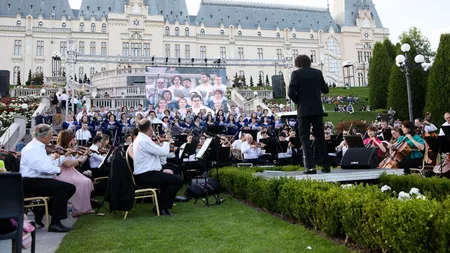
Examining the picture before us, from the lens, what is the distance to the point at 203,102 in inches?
1005

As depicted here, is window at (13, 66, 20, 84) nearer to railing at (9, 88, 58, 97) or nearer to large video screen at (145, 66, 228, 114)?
railing at (9, 88, 58, 97)

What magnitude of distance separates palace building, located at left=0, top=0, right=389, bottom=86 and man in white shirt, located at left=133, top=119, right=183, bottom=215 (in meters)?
45.1

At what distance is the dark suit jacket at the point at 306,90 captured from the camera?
6.76 meters

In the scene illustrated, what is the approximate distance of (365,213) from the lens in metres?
4.09

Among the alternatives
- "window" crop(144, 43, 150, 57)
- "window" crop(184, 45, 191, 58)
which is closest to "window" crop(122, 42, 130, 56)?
"window" crop(144, 43, 150, 57)

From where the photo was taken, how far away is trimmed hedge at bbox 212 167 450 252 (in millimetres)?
3299

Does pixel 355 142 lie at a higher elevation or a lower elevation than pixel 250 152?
higher

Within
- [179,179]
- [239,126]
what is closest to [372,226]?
[179,179]

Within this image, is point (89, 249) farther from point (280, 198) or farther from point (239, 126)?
point (239, 126)

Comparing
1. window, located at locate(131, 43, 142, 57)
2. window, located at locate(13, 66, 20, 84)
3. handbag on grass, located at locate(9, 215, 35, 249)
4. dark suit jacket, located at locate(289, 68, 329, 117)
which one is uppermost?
window, located at locate(131, 43, 142, 57)

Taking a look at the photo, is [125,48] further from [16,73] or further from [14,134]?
[14,134]

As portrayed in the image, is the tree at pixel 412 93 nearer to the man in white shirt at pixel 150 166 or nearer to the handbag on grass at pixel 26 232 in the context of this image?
the man in white shirt at pixel 150 166

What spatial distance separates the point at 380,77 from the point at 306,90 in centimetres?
3437

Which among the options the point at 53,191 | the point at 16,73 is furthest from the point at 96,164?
the point at 16,73
